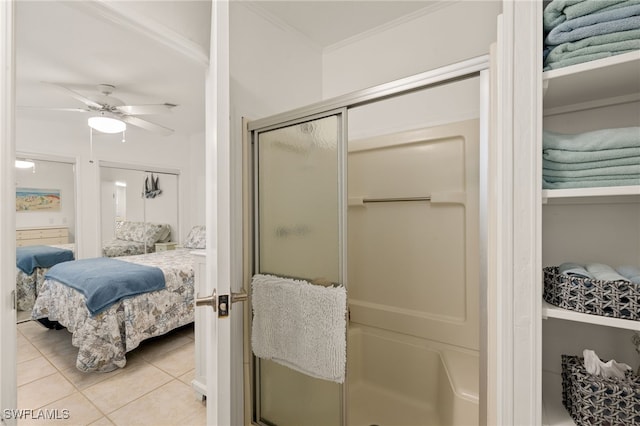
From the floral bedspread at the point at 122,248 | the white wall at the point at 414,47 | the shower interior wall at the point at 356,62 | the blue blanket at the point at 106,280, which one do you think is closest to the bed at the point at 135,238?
the floral bedspread at the point at 122,248

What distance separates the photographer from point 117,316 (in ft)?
7.84

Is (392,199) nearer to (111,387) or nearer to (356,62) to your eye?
(356,62)

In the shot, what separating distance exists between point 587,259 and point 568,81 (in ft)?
2.22

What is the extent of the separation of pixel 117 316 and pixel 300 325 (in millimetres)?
1913

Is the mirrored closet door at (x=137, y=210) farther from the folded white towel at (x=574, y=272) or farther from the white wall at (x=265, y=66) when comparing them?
the folded white towel at (x=574, y=272)

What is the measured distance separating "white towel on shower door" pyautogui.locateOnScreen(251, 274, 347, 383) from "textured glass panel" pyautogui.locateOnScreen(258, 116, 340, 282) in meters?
0.08

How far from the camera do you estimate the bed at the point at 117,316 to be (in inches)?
88.7

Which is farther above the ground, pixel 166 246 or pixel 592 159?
pixel 592 159

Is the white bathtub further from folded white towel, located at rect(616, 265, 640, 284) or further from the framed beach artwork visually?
the framed beach artwork

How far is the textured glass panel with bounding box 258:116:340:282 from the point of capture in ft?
4.42

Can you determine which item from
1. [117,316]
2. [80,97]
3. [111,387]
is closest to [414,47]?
[80,97]

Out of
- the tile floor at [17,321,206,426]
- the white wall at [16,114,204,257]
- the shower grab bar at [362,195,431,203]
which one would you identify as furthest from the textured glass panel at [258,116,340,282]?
the white wall at [16,114,204,257]

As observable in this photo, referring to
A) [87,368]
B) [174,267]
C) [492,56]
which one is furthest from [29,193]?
[492,56]

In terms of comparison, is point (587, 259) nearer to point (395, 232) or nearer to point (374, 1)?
point (395, 232)
